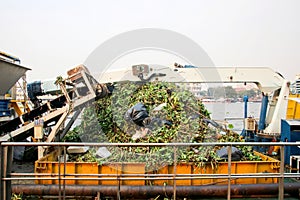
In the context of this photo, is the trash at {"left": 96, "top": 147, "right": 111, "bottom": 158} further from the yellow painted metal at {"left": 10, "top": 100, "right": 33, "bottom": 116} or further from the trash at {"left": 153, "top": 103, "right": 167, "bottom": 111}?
the yellow painted metal at {"left": 10, "top": 100, "right": 33, "bottom": 116}

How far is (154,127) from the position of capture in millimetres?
5812

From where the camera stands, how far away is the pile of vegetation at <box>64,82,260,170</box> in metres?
5.37

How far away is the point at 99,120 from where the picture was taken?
254 inches

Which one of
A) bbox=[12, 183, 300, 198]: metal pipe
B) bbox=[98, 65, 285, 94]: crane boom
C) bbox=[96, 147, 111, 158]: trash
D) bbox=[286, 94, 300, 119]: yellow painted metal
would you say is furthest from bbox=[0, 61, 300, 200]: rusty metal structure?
bbox=[286, 94, 300, 119]: yellow painted metal

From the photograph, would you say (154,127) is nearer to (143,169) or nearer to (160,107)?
(160,107)

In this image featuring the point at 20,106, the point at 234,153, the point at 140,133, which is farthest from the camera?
the point at 20,106

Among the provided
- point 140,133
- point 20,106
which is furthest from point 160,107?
point 20,106

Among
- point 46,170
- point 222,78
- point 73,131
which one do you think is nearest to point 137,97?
point 73,131

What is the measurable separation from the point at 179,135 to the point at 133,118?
Answer: 96 centimetres

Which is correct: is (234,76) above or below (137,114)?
above

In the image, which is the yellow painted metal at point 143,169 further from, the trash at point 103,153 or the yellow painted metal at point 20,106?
the yellow painted metal at point 20,106

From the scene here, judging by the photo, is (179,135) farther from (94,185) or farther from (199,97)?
(94,185)

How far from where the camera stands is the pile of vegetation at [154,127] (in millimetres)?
5371

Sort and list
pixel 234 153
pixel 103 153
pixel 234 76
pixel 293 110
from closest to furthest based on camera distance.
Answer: pixel 103 153 < pixel 234 153 < pixel 293 110 < pixel 234 76
